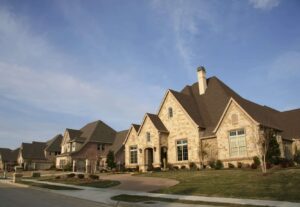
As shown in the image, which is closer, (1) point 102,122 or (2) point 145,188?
(2) point 145,188

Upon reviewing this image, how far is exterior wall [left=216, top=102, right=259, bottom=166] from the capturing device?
30.8 meters

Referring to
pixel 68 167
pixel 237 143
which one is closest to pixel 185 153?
pixel 237 143

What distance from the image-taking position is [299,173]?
2075 centimetres

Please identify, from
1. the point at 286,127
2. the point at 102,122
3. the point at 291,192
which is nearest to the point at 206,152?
the point at 286,127

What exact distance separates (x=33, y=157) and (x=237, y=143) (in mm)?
62068

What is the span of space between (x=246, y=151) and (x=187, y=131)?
27.1ft

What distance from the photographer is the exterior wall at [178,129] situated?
36500 mm

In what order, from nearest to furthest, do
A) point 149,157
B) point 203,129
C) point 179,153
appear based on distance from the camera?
point 203,129 → point 179,153 → point 149,157

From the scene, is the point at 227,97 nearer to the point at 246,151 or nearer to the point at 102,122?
the point at 246,151

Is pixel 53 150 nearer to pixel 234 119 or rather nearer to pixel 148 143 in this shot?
pixel 148 143

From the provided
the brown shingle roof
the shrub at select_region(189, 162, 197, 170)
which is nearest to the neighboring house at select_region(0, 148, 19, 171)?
the brown shingle roof

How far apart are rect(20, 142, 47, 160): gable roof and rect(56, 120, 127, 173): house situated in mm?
17963

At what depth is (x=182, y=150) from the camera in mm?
37969

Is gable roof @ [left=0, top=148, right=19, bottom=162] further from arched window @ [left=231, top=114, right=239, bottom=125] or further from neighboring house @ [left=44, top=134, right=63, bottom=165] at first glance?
arched window @ [left=231, top=114, right=239, bottom=125]
